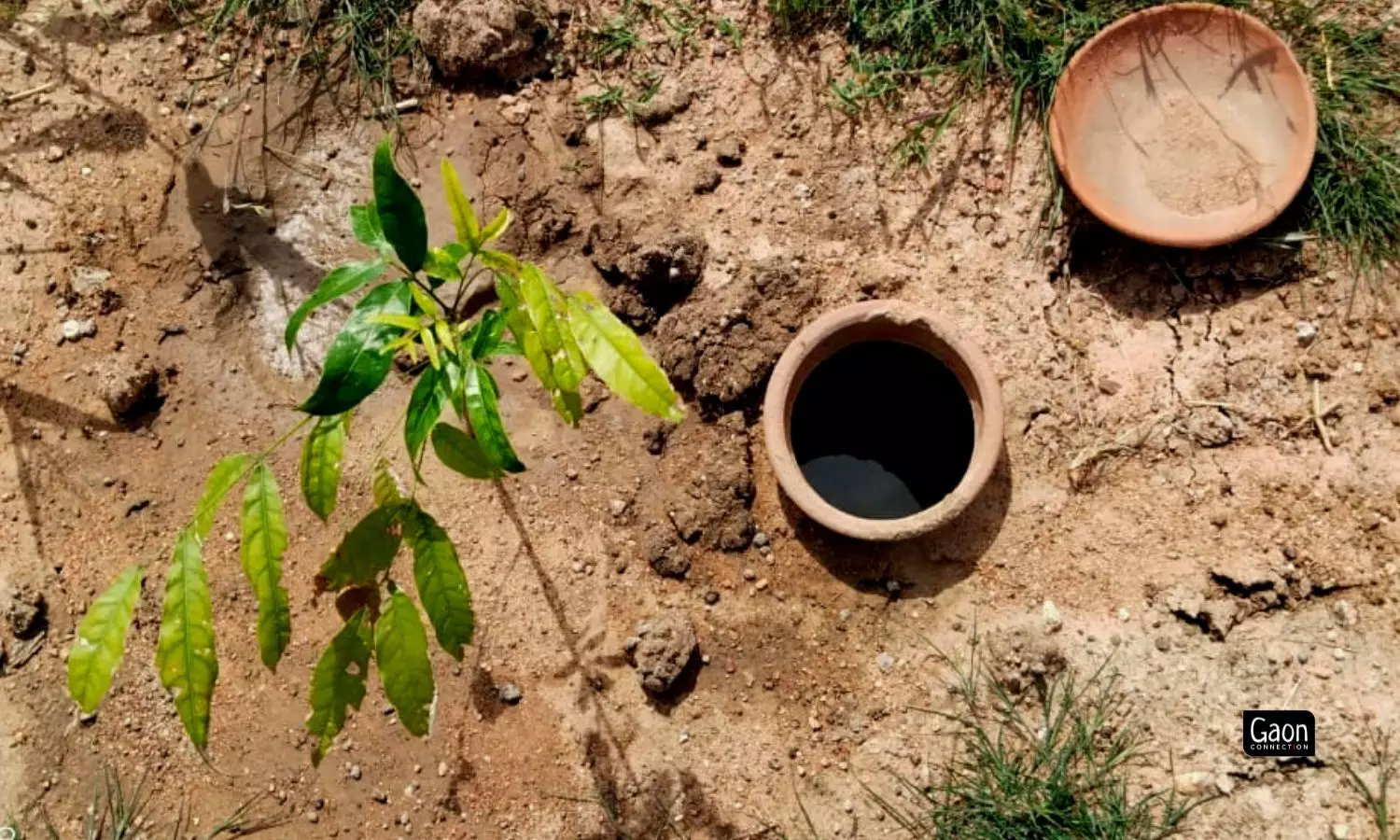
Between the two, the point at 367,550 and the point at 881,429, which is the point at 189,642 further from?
the point at 881,429

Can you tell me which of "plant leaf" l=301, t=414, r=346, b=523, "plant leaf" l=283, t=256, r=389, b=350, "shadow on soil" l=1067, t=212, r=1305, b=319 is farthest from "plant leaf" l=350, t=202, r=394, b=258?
"shadow on soil" l=1067, t=212, r=1305, b=319

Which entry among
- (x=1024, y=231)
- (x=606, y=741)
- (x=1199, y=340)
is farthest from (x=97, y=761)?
(x=1199, y=340)

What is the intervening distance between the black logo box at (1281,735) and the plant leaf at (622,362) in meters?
1.72

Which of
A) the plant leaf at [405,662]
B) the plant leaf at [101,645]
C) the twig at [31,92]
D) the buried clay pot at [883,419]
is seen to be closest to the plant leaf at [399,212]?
the plant leaf at [405,662]

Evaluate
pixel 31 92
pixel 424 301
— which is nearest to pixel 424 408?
pixel 424 301

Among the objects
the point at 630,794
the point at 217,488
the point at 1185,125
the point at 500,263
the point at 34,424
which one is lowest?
the point at 630,794

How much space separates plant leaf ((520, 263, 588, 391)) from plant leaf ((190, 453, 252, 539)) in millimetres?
549

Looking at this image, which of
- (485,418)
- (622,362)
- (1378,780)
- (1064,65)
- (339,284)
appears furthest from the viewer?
(1064,65)

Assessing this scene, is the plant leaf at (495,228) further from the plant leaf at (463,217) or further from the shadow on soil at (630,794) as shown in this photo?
the shadow on soil at (630,794)

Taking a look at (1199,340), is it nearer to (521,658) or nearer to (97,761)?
(521,658)

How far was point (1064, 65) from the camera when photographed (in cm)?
263

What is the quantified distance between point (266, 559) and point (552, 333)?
57cm

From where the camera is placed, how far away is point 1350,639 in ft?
7.66

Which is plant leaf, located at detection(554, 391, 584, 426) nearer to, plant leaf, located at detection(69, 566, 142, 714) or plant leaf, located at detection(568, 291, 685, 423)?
plant leaf, located at detection(568, 291, 685, 423)
